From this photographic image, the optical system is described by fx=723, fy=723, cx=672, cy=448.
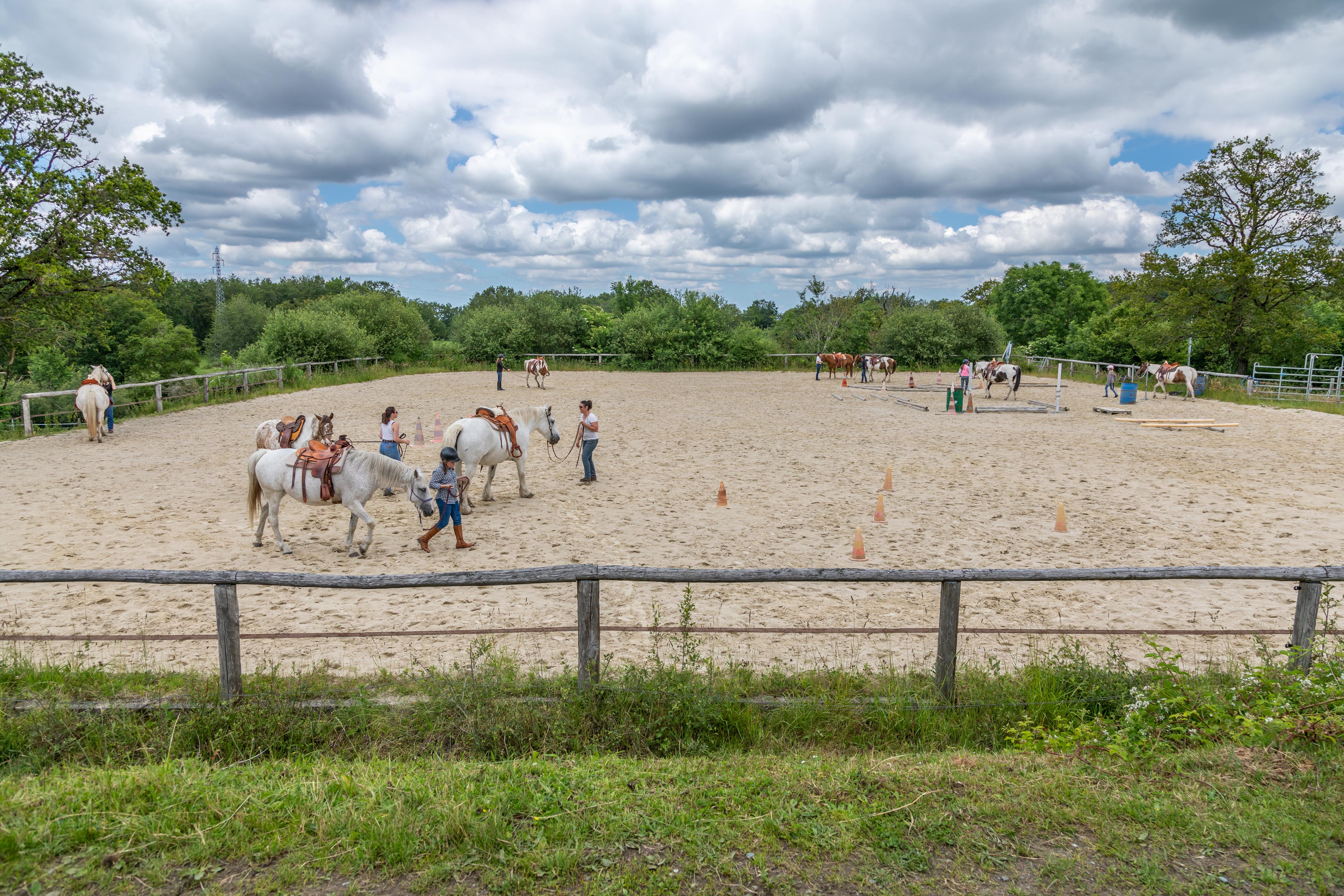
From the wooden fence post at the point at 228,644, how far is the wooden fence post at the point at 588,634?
2081 mm

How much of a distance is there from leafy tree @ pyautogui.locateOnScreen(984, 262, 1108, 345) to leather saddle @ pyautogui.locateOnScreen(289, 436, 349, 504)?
62873mm

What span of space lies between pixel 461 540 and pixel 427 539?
1.31ft

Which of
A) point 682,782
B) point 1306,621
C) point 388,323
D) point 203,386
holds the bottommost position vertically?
point 682,782

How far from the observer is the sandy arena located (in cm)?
634

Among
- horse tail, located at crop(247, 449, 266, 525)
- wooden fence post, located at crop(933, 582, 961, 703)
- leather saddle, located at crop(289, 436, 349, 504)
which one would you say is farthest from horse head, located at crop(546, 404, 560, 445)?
wooden fence post, located at crop(933, 582, 961, 703)

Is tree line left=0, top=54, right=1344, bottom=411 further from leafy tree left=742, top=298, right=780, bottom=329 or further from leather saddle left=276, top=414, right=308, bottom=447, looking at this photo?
leafy tree left=742, top=298, right=780, bottom=329

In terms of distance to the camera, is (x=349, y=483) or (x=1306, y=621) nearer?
(x=1306, y=621)

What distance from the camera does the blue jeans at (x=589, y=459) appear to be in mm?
12352

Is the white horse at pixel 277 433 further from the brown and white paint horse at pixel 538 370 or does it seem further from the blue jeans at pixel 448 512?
the brown and white paint horse at pixel 538 370

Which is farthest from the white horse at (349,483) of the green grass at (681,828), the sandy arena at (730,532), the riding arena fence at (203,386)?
the riding arena fence at (203,386)

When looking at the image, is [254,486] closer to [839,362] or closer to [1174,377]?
[1174,377]

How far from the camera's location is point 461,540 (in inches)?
344

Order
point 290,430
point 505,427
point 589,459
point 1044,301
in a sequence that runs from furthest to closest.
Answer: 1. point 1044,301
2. point 589,459
3. point 505,427
4. point 290,430

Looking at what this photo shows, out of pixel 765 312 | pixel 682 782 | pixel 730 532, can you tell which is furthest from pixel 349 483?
pixel 765 312
